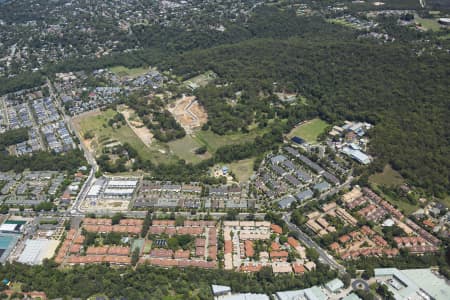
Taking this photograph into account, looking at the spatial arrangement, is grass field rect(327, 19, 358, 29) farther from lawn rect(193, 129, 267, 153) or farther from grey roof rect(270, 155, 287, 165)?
grey roof rect(270, 155, 287, 165)

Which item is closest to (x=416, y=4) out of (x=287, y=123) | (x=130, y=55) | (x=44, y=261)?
(x=287, y=123)

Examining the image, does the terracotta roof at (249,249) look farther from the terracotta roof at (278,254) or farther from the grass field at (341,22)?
the grass field at (341,22)

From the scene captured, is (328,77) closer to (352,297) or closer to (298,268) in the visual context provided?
(298,268)

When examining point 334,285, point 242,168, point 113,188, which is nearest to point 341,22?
point 242,168

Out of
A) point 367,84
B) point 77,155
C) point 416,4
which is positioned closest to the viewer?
point 77,155

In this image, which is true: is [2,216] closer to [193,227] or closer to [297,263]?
[193,227]

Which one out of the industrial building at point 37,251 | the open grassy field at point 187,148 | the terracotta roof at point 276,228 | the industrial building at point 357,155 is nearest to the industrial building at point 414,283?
the terracotta roof at point 276,228

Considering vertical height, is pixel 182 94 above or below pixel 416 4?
below

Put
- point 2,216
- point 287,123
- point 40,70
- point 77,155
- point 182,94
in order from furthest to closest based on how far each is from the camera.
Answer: point 40,70 < point 182,94 < point 287,123 < point 77,155 < point 2,216
